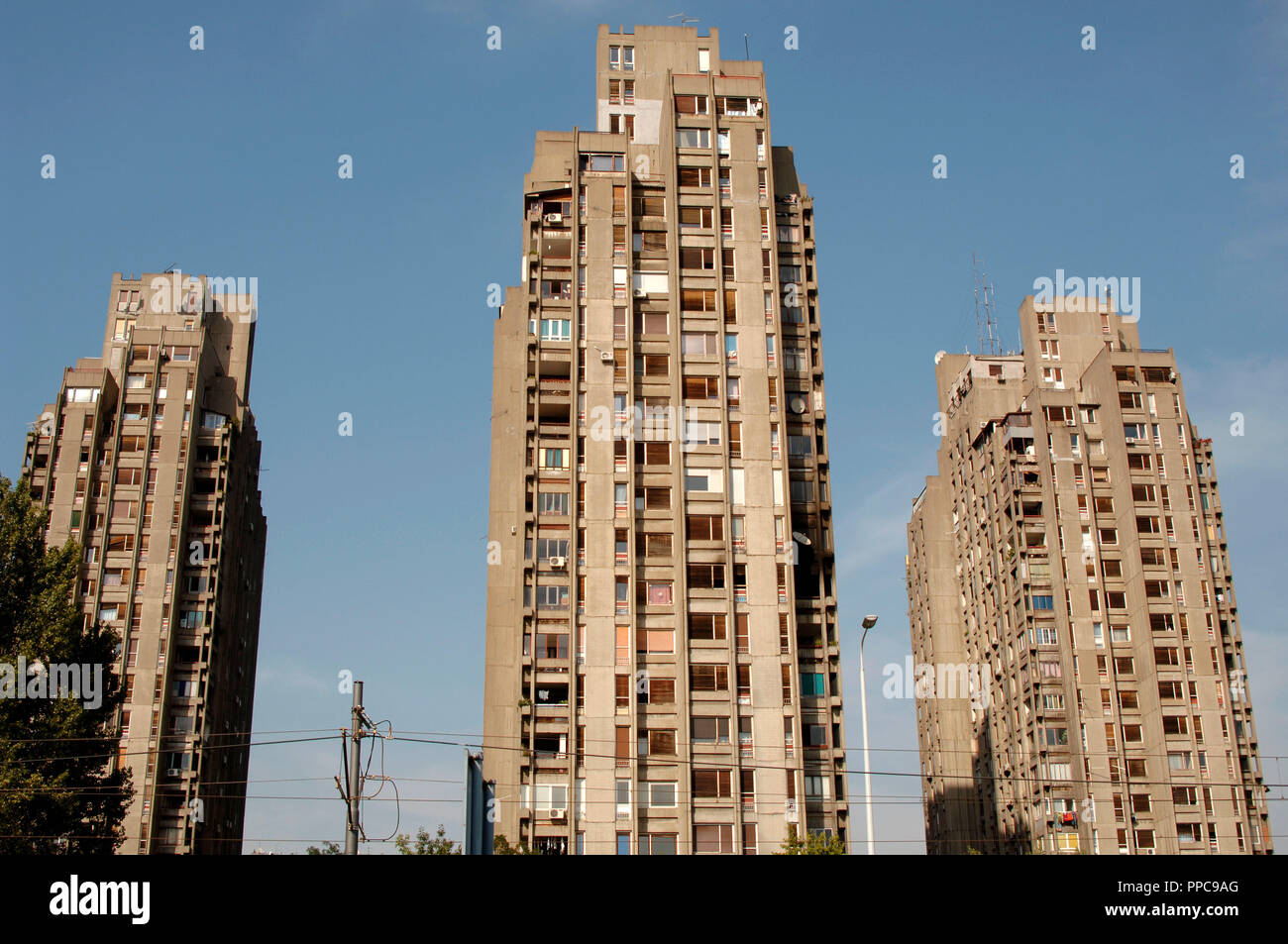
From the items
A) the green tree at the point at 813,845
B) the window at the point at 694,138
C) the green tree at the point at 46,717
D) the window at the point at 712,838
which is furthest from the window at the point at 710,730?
the window at the point at 694,138

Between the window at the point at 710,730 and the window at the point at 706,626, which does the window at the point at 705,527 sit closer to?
the window at the point at 706,626

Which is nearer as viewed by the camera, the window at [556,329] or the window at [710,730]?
the window at [710,730]

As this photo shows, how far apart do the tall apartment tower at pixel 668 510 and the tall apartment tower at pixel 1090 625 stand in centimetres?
3756

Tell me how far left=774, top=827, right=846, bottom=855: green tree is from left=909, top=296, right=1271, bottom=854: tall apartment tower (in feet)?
133

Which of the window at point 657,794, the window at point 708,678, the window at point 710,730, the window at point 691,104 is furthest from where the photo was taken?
the window at point 691,104

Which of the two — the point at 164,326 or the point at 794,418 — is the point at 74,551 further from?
the point at 164,326

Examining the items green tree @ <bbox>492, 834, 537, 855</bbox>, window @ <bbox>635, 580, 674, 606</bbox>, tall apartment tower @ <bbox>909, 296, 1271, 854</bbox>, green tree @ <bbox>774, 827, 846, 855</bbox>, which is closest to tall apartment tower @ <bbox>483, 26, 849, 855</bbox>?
window @ <bbox>635, 580, 674, 606</bbox>

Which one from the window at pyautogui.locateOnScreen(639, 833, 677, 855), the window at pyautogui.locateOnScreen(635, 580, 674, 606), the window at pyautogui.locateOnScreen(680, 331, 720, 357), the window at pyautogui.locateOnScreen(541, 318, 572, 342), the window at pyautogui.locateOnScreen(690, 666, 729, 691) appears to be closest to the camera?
the window at pyautogui.locateOnScreen(639, 833, 677, 855)

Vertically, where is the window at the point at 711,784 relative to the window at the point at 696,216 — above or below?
below

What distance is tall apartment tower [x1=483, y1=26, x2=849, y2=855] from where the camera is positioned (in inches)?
2628

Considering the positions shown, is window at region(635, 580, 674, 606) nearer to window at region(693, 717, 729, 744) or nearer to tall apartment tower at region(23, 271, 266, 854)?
window at region(693, 717, 729, 744)

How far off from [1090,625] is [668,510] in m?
46.5

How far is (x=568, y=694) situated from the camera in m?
69.1

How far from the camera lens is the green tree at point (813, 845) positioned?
60406 millimetres
